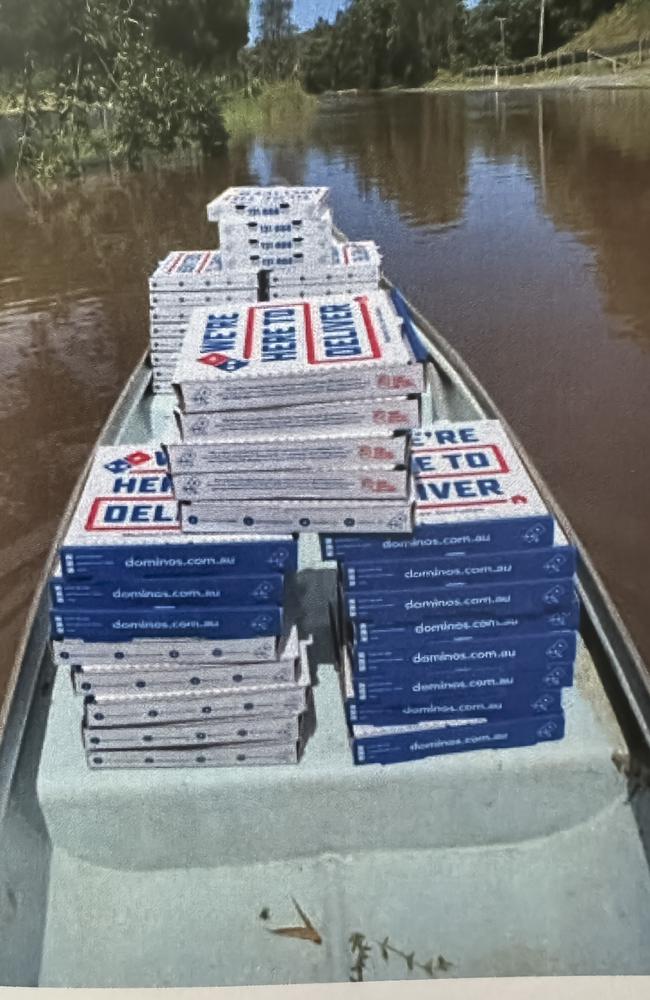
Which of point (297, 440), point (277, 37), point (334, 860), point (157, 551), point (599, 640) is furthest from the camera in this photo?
point (277, 37)

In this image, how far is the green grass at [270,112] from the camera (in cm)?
6069

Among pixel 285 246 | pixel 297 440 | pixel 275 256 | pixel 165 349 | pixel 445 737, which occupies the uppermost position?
pixel 285 246

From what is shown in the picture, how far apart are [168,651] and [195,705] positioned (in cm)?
38

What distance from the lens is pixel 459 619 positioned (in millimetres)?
4957

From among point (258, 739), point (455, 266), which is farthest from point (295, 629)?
point (455, 266)

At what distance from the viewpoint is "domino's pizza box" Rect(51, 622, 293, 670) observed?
485 cm

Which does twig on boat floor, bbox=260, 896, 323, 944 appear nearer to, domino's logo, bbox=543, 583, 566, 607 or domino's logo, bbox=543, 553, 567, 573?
domino's logo, bbox=543, 583, 566, 607

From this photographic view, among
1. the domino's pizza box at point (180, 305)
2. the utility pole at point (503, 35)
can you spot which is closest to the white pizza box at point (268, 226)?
the domino's pizza box at point (180, 305)

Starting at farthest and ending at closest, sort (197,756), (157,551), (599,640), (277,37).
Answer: (277,37)
(599,640)
(197,756)
(157,551)

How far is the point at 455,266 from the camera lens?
22172mm

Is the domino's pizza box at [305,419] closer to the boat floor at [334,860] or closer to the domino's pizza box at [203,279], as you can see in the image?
the boat floor at [334,860]

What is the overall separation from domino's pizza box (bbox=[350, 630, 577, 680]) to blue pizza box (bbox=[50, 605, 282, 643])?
0.60m

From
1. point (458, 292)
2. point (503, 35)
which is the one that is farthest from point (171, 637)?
point (503, 35)

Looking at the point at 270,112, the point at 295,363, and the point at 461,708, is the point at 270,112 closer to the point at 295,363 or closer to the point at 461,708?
the point at 295,363
